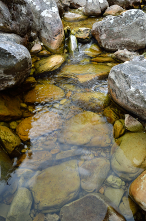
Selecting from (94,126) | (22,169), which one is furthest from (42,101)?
(22,169)

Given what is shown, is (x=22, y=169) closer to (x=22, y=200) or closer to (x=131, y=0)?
(x=22, y=200)

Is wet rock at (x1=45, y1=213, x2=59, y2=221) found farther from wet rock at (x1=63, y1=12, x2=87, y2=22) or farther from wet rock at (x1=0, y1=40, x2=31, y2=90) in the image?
wet rock at (x1=63, y1=12, x2=87, y2=22)

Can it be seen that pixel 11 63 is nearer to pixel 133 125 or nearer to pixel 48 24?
pixel 133 125

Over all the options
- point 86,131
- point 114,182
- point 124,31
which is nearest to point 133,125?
point 86,131

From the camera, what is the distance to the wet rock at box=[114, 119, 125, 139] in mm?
2680

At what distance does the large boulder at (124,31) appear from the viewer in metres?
4.58

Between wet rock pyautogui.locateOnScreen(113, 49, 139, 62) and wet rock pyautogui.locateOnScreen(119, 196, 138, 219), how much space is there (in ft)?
12.1

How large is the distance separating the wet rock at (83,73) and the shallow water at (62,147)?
0.15 ft

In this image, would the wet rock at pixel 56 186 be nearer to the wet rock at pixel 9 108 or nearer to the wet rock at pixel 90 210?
the wet rock at pixel 90 210

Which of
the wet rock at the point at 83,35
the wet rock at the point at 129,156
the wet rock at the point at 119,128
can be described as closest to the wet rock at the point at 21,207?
the wet rock at the point at 129,156

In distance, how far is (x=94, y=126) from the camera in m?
2.87

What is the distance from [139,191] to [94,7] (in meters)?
8.24

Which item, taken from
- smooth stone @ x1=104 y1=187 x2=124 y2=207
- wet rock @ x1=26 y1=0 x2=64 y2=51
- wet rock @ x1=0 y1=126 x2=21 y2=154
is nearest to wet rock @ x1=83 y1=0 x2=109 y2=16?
wet rock @ x1=26 y1=0 x2=64 y2=51

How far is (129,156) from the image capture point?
2367 mm
